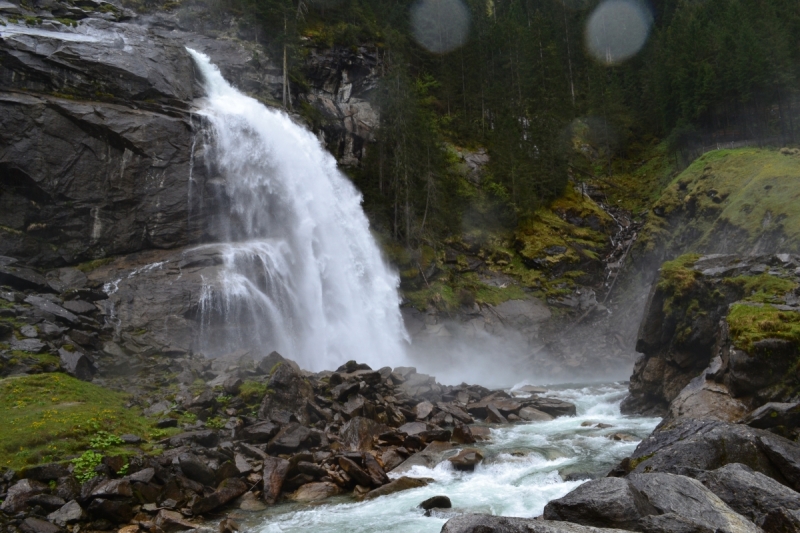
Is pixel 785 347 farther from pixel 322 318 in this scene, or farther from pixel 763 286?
pixel 322 318

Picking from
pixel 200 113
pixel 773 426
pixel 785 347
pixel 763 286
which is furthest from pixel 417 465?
pixel 200 113

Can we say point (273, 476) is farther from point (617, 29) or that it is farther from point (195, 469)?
point (617, 29)

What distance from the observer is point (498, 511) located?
35.1ft

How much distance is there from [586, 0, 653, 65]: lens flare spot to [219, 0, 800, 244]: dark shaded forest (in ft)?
3.68

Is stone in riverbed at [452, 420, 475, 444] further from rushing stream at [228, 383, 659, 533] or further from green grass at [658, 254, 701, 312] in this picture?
green grass at [658, 254, 701, 312]

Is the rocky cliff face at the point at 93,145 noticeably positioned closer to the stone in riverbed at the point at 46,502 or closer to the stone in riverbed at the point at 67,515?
the stone in riverbed at the point at 46,502

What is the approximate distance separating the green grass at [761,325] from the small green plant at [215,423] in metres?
14.6

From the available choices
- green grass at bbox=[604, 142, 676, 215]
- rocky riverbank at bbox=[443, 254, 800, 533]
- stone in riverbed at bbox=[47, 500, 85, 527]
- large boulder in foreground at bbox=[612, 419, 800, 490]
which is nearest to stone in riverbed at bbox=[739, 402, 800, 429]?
rocky riverbank at bbox=[443, 254, 800, 533]

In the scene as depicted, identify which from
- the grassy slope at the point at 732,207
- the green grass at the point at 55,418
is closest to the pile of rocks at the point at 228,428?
the green grass at the point at 55,418

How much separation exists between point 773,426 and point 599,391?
1551cm

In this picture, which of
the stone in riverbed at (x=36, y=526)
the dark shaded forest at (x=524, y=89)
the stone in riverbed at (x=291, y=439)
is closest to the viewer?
the stone in riverbed at (x=36, y=526)

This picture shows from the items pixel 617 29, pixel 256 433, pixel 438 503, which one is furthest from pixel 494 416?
pixel 617 29

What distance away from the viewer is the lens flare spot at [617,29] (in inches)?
2753

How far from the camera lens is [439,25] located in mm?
60875
